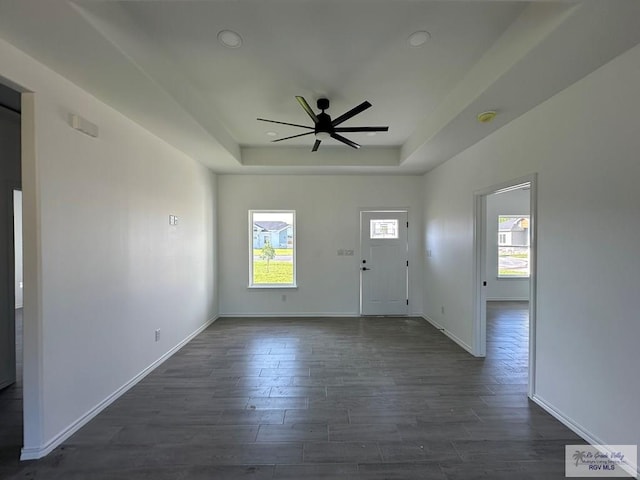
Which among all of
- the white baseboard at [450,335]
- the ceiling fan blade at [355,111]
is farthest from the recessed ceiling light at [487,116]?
the white baseboard at [450,335]

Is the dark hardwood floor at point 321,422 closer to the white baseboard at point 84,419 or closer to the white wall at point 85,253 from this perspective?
the white baseboard at point 84,419

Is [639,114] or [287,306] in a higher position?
[639,114]

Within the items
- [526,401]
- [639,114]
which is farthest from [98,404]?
[639,114]

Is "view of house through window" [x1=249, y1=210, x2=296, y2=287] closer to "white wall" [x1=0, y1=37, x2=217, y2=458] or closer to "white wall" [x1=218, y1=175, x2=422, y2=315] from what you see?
"white wall" [x1=218, y1=175, x2=422, y2=315]

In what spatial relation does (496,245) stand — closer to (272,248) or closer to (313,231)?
(313,231)

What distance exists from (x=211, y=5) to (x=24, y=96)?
1.40 m

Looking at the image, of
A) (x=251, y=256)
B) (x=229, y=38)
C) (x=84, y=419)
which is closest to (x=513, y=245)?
(x=251, y=256)

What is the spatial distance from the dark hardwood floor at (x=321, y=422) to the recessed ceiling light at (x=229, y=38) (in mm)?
2957

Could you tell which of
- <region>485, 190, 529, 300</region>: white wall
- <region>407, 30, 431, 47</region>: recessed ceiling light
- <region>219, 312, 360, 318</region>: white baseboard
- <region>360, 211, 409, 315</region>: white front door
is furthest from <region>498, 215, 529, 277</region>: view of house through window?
<region>407, 30, 431, 47</region>: recessed ceiling light

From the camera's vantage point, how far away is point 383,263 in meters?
5.58

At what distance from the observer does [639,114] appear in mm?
1794

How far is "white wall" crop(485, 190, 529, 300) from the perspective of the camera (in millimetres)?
7020

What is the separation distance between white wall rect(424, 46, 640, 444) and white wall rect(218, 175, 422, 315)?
8.52 feet

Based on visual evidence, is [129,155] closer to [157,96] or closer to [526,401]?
[157,96]
